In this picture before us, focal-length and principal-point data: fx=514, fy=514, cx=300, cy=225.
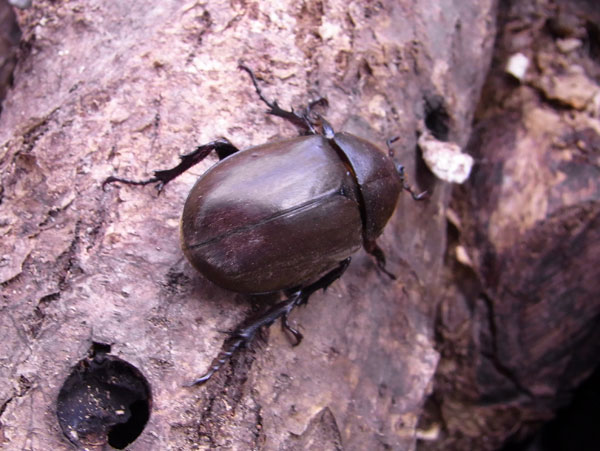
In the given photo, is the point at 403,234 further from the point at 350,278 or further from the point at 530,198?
the point at 530,198

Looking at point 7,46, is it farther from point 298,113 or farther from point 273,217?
point 273,217

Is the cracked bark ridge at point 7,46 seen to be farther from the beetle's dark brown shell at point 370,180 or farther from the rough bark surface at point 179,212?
the beetle's dark brown shell at point 370,180

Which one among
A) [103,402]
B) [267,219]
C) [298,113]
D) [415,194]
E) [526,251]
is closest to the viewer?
[103,402]

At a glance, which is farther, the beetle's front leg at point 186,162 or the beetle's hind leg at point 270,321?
the beetle's front leg at point 186,162

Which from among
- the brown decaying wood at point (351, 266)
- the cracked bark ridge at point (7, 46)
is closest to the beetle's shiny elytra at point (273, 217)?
the brown decaying wood at point (351, 266)

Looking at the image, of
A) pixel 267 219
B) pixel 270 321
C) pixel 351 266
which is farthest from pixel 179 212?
pixel 351 266

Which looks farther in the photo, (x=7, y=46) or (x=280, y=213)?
(x=7, y=46)
